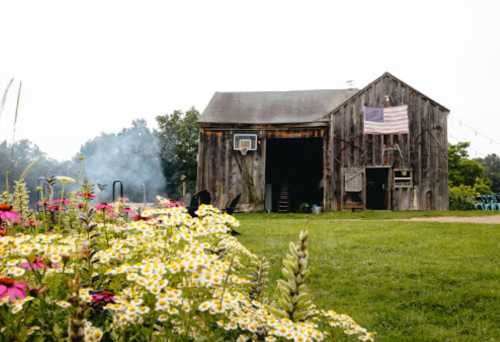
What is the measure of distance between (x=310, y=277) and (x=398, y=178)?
1540cm

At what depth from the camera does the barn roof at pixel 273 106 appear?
21875 millimetres

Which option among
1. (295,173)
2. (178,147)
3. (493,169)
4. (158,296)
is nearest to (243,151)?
(295,173)

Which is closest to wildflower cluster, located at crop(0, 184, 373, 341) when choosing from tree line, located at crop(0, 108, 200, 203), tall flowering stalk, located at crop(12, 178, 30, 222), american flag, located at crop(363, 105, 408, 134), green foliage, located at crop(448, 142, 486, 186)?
tall flowering stalk, located at crop(12, 178, 30, 222)

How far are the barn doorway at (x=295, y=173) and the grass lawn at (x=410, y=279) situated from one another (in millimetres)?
17015

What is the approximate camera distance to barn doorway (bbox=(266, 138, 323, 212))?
26.8 meters

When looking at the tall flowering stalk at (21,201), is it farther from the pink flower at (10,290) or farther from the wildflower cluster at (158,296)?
the pink flower at (10,290)

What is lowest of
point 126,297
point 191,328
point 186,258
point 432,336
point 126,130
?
point 432,336

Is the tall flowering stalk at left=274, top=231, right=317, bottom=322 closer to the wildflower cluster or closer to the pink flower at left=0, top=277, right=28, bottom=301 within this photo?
the wildflower cluster

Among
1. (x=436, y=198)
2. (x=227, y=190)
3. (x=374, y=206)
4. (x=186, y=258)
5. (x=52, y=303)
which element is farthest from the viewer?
(x=374, y=206)

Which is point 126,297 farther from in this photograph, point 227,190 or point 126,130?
point 126,130

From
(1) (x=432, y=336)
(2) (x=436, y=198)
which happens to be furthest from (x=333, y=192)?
(1) (x=432, y=336)

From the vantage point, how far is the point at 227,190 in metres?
21.4

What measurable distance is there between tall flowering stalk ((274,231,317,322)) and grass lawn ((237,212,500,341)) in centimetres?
289

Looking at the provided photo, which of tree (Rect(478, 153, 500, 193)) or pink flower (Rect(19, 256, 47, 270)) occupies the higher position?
tree (Rect(478, 153, 500, 193))
